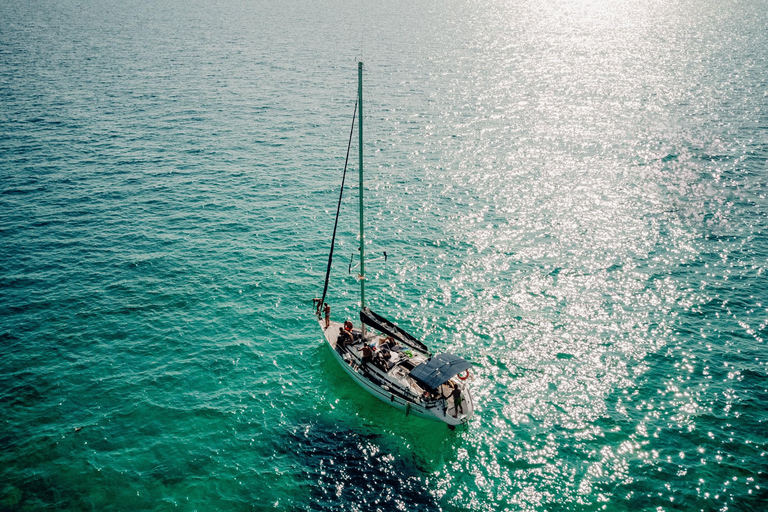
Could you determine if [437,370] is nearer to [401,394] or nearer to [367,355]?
[401,394]

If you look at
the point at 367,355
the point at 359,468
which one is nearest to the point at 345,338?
the point at 367,355

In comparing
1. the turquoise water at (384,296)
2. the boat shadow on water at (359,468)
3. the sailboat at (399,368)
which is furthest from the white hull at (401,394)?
the boat shadow on water at (359,468)

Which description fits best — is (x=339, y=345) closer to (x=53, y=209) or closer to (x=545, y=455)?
(x=545, y=455)

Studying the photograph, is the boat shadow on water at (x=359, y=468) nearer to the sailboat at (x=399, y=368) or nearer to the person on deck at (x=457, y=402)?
the person on deck at (x=457, y=402)

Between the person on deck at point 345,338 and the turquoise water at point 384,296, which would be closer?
the turquoise water at point 384,296

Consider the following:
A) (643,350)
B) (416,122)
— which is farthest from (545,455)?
(416,122)

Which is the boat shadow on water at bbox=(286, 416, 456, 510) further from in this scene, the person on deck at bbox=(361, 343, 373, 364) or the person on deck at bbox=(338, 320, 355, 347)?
the person on deck at bbox=(338, 320, 355, 347)
